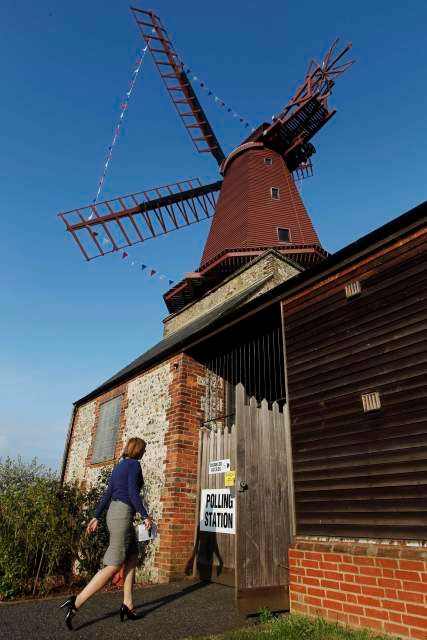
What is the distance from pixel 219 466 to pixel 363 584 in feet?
10.5

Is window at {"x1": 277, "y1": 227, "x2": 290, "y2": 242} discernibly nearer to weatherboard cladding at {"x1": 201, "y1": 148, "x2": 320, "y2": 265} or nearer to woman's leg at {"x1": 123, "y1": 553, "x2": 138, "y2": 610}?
weatherboard cladding at {"x1": 201, "y1": 148, "x2": 320, "y2": 265}

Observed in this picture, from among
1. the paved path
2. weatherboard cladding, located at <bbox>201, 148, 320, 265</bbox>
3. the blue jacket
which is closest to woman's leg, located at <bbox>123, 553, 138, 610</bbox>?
the paved path

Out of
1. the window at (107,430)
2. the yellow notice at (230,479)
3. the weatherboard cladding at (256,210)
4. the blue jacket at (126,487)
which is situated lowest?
the blue jacket at (126,487)

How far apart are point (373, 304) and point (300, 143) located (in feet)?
52.9

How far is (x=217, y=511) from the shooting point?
20.9ft

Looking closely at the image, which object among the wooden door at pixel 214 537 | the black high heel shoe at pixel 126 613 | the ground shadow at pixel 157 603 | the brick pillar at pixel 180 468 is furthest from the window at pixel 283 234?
the black high heel shoe at pixel 126 613

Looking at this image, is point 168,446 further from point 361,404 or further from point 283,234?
point 283,234

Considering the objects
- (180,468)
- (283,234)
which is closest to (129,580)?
(180,468)

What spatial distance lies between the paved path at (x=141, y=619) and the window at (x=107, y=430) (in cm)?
458

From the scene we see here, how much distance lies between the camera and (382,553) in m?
A: 3.64

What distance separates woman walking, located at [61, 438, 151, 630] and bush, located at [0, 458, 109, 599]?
242 centimetres

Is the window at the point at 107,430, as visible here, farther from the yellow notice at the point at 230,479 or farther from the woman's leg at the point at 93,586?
the woman's leg at the point at 93,586

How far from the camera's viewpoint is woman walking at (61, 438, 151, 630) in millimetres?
3777

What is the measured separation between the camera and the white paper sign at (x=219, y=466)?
648 centimetres
